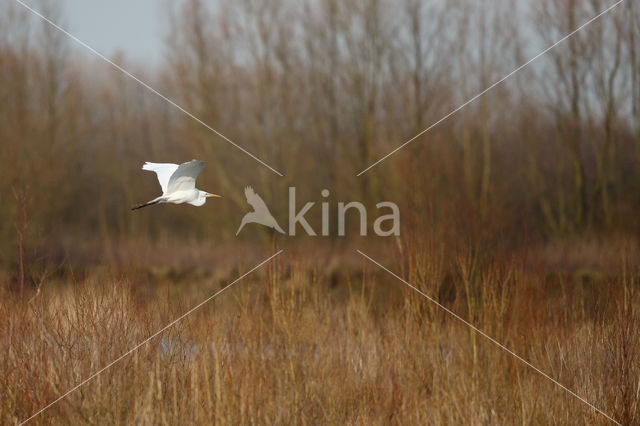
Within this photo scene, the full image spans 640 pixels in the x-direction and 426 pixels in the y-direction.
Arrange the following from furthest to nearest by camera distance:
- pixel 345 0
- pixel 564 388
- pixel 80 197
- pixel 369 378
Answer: pixel 80 197 → pixel 345 0 → pixel 369 378 → pixel 564 388

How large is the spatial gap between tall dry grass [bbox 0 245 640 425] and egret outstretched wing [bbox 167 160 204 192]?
28.2 inches

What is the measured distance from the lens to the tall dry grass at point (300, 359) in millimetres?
3902

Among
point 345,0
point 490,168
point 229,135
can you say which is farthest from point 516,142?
point 229,135

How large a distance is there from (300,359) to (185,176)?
58.0 inches

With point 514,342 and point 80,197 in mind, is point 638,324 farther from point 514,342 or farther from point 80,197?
point 80,197

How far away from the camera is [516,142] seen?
15711 millimetres

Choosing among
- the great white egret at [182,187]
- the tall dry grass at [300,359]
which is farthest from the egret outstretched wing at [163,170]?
the tall dry grass at [300,359]

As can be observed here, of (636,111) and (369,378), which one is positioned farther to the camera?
(636,111)

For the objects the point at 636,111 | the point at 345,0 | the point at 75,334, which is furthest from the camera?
the point at 345,0

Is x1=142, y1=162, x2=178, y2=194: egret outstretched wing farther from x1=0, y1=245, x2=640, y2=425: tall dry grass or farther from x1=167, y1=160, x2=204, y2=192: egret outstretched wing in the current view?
x1=0, y1=245, x2=640, y2=425: tall dry grass

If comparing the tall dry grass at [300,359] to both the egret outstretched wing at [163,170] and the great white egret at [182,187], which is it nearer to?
the great white egret at [182,187]

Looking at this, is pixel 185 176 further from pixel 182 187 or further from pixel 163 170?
pixel 163 170

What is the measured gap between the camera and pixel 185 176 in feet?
14.4

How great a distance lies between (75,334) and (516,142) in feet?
44.4
